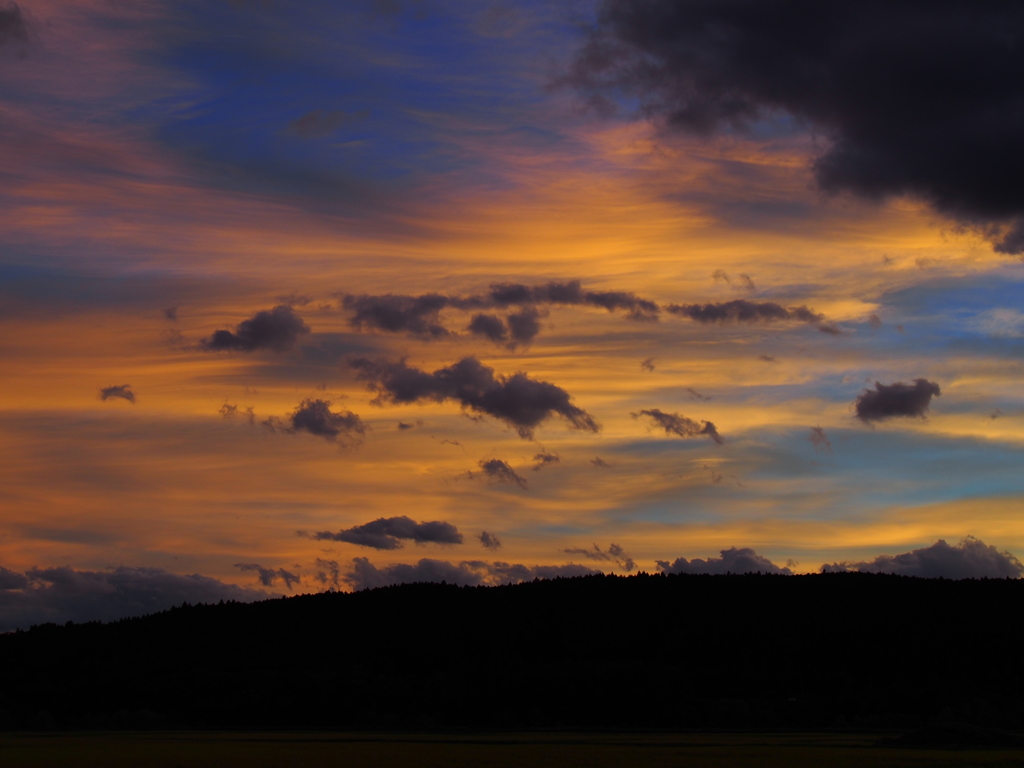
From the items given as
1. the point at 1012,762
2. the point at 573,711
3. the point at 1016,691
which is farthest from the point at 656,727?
the point at 1012,762

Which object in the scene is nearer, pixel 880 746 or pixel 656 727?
pixel 880 746

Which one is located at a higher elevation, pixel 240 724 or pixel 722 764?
pixel 722 764

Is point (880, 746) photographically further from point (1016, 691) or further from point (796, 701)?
point (1016, 691)

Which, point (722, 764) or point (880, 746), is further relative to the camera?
point (880, 746)

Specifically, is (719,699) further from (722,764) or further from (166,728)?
(722,764)

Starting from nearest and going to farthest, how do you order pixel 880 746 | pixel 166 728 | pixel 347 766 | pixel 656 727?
1. pixel 347 766
2. pixel 880 746
3. pixel 656 727
4. pixel 166 728

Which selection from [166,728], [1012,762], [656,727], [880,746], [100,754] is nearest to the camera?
[1012,762]

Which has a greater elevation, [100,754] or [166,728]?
[100,754]

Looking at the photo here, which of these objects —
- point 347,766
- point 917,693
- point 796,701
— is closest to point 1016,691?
point 917,693

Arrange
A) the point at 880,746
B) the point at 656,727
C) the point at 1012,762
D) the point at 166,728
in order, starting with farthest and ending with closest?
the point at 166,728 < the point at 656,727 < the point at 880,746 < the point at 1012,762

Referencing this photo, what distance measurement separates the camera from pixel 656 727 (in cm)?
17475

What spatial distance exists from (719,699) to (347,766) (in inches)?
5387

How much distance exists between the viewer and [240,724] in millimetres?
196125

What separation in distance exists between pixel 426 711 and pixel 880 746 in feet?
353
